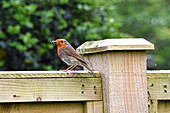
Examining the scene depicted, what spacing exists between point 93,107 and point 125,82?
0.23 metres

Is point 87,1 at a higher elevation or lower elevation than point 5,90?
higher

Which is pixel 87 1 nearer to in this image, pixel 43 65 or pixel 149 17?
pixel 43 65

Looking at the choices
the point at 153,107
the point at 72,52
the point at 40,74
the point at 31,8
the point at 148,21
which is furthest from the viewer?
the point at 148,21

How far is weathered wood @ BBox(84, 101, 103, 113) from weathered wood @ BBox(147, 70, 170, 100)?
298 millimetres

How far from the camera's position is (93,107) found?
1.80 m

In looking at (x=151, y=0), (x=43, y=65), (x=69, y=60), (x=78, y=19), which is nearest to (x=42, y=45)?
(x=43, y=65)

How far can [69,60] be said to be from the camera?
246 centimetres

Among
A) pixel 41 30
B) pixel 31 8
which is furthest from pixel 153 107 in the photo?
pixel 41 30

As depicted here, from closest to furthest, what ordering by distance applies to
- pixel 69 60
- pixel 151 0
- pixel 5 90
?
pixel 5 90 < pixel 69 60 < pixel 151 0

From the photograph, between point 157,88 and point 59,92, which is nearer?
point 59,92

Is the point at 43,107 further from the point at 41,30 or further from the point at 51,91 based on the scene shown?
the point at 41,30

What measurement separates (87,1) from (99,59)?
2.84m

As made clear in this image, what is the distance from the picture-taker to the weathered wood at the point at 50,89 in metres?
1.68

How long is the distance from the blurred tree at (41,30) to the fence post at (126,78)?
2.58m
